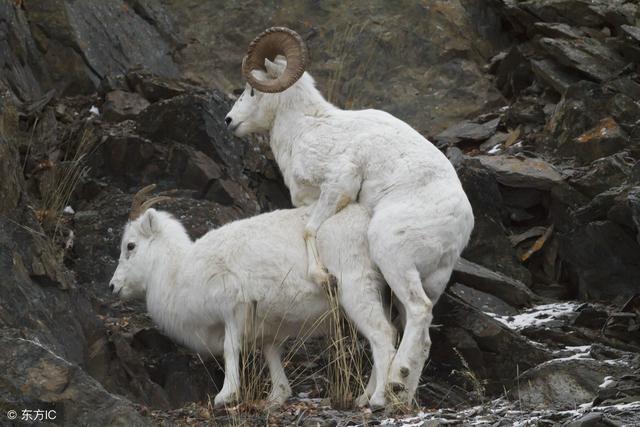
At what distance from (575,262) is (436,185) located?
3.39 meters

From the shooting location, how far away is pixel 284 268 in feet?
34.4

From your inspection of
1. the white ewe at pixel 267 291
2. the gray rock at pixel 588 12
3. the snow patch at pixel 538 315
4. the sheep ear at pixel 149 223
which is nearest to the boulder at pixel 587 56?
the gray rock at pixel 588 12

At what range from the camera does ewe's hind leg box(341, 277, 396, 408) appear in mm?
9836

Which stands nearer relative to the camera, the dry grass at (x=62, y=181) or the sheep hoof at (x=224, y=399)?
the sheep hoof at (x=224, y=399)

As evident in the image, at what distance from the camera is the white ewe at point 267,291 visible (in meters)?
10.1

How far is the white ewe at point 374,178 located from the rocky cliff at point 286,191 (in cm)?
103

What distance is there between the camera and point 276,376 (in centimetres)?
1060

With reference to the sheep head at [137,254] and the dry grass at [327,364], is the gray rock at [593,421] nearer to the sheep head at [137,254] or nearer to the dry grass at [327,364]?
the dry grass at [327,364]

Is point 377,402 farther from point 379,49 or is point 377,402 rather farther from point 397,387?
point 379,49

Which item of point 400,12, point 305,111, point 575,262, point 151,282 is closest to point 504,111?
point 400,12

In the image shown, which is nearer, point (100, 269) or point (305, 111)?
point (305, 111)

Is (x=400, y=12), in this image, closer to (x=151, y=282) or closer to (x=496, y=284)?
(x=496, y=284)

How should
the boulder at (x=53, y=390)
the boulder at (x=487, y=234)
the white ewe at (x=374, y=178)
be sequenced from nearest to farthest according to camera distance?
1. the boulder at (x=53, y=390)
2. the white ewe at (x=374, y=178)
3. the boulder at (x=487, y=234)

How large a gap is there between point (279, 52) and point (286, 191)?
349 centimetres
